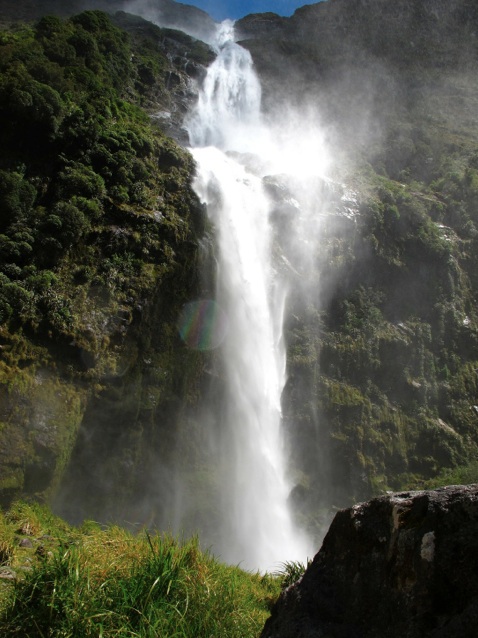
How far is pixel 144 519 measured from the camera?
50.3 ft

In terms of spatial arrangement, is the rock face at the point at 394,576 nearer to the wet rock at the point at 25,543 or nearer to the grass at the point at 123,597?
the grass at the point at 123,597

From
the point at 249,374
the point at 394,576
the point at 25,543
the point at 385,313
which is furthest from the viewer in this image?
the point at 385,313

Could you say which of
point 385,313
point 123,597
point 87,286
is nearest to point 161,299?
point 87,286

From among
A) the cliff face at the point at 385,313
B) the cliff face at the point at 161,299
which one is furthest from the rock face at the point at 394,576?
the cliff face at the point at 385,313

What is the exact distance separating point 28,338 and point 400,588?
40.5ft

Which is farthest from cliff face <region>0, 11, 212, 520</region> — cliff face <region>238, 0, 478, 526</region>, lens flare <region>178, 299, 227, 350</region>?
cliff face <region>238, 0, 478, 526</region>

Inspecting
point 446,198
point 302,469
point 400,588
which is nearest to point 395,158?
point 446,198

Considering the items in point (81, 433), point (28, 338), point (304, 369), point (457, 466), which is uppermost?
point (304, 369)

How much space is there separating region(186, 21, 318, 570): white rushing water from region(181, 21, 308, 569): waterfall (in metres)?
0.04

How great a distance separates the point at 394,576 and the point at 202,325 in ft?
51.9

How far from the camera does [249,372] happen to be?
65.4 ft

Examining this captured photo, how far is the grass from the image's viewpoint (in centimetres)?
346

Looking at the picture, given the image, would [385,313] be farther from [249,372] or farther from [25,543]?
[25,543]

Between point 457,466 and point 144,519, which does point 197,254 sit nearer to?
point 144,519
